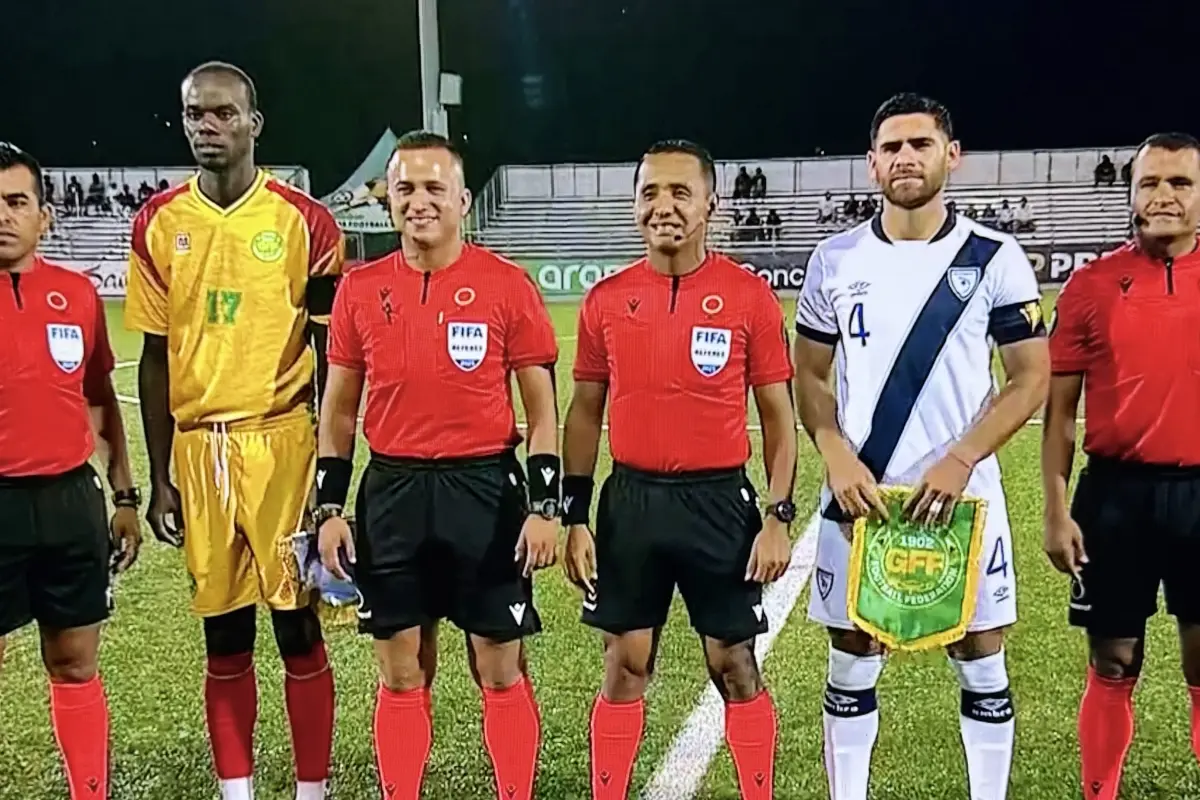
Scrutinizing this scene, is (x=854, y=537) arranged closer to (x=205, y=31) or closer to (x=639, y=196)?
(x=639, y=196)

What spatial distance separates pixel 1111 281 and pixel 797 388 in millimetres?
799

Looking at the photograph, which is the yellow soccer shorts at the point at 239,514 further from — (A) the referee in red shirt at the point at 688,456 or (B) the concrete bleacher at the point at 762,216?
(B) the concrete bleacher at the point at 762,216

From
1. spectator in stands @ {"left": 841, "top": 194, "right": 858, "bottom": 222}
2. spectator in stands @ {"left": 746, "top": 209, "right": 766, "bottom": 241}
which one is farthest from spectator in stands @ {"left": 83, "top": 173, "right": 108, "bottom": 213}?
spectator in stands @ {"left": 841, "top": 194, "right": 858, "bottom": 222}

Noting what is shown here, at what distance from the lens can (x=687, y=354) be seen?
2.90 meters

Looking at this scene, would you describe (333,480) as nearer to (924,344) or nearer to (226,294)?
(226,294)

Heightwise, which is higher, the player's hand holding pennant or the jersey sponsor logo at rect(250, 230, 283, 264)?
the jersey sponsor logo at rect(250, 230, 283, 264)

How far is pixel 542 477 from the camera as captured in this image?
2932 mm

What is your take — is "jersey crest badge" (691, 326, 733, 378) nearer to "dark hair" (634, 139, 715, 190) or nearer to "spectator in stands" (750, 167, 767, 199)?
"dark hair" (634, 139, 715, 190)

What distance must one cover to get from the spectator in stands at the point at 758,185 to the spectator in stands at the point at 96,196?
36.0 feet

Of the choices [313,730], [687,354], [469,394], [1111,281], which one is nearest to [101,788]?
[313,730]

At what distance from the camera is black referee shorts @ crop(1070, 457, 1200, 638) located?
295 centimetres

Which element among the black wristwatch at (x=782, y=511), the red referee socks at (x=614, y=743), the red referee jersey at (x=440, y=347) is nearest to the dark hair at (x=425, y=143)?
the red referee jersey at (x=440, y=347)

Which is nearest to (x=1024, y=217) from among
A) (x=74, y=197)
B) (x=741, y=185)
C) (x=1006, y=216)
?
(x=1006, y=216)

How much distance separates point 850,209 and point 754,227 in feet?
5.45
